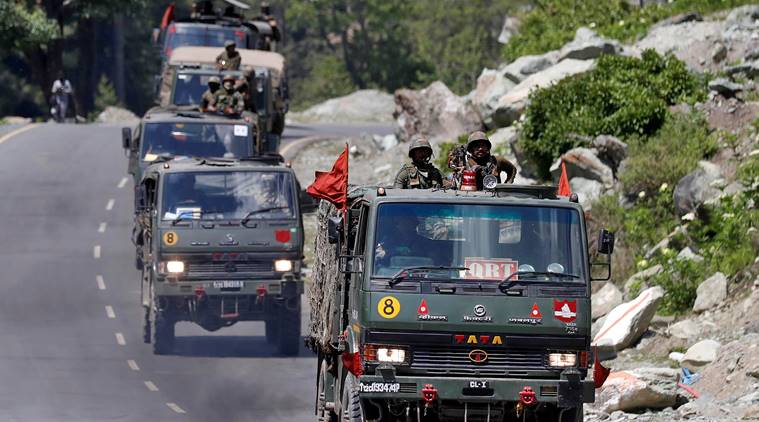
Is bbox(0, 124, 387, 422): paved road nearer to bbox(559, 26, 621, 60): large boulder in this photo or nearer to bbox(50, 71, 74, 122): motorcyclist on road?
bbox(559, 26, 621, 60): large boulder

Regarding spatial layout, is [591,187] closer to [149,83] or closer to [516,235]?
[516,235]

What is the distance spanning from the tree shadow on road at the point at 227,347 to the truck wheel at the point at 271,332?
165mm

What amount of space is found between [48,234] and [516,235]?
24.2 meters

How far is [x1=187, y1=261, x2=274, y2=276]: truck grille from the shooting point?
24844 millimetres

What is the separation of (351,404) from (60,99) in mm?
50702

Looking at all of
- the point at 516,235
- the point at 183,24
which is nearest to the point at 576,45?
the point at 183,24

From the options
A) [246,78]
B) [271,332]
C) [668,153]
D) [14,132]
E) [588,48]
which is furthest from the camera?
[14,132]

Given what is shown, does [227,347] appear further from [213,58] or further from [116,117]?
[116,117]

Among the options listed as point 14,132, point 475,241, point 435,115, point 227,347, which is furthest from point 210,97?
point 14,132

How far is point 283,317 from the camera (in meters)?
25.4

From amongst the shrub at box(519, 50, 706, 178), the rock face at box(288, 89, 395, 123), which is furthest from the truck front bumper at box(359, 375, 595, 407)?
the rock face at box(288, 89, 395, 123)

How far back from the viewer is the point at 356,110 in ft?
241

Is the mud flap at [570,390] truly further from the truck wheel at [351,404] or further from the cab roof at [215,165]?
the cab roof at [215,165]

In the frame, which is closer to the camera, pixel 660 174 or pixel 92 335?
pixel 92 335
